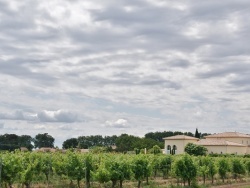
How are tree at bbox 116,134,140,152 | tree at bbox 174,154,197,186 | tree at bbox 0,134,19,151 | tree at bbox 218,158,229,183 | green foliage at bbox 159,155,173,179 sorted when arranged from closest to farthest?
tree at bbox 174,154,197,186
green foliage at bbox 159,155,173,179
tree at bbox 218,158,229,183
tree at bbox 116,134,140,152
tree at bbox 0,134,19,151

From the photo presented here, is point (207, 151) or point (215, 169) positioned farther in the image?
point (207, 151)

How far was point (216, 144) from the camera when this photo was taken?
74.6 m

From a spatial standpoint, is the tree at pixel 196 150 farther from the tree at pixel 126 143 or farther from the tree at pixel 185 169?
the tree at pixel 185 169

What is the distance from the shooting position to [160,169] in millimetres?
34250

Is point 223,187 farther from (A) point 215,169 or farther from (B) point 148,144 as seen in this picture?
(B) point 148,144

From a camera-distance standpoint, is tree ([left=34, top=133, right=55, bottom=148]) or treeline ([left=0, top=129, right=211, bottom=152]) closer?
treeline ([left=0, top=129, right=211, bottom=152])

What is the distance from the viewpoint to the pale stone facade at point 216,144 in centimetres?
7462

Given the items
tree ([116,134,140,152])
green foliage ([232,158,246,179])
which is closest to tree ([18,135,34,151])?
tree ([116,134,140,152])

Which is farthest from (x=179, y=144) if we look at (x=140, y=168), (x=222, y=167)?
(x=140, y=168)

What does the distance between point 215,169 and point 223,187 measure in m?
3.29

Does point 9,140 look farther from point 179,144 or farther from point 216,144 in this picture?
point 216,144

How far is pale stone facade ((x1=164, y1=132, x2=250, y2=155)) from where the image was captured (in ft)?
245

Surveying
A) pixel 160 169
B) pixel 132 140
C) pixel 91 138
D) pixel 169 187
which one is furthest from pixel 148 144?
pixel 169 187

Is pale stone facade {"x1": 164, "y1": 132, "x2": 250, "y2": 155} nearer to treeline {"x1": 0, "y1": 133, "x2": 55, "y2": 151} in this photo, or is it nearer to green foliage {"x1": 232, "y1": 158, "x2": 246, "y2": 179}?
treeline {"x1": 0, "y1": 133, "x2": 55, "y2": 151}
